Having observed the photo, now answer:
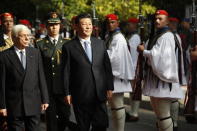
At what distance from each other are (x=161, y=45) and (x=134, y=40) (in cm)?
443

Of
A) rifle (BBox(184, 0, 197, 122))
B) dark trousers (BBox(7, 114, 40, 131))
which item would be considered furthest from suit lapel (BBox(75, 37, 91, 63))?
rifle (BBox(184, 0, 197, 122))

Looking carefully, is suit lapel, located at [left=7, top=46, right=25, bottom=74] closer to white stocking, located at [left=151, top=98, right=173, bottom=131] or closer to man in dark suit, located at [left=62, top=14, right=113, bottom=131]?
man in dark suit, located at [left=62, top=14, right=113, bottom=131]

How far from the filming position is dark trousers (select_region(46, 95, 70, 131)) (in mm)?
8633

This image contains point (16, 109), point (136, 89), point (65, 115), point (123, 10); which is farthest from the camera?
point (123, 10)

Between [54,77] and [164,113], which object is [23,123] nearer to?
[54,77]

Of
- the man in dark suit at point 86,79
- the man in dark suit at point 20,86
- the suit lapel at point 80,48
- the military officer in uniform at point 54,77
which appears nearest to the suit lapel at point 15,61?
the man in dark suit at point 20,86

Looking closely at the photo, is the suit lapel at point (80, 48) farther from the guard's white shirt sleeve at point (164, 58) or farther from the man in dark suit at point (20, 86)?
the guard's white shirt sleeve at point (164, 58)

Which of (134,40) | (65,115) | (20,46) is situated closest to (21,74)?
(20,46)

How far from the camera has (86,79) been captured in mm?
6898

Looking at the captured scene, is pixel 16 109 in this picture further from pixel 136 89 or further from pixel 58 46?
pixel 136 89

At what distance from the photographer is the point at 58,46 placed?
8.82 metres

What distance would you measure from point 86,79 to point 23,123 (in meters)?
0.91

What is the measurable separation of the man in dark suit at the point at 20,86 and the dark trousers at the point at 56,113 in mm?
1739

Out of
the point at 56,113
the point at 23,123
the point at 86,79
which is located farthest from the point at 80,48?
the point at 56,113
